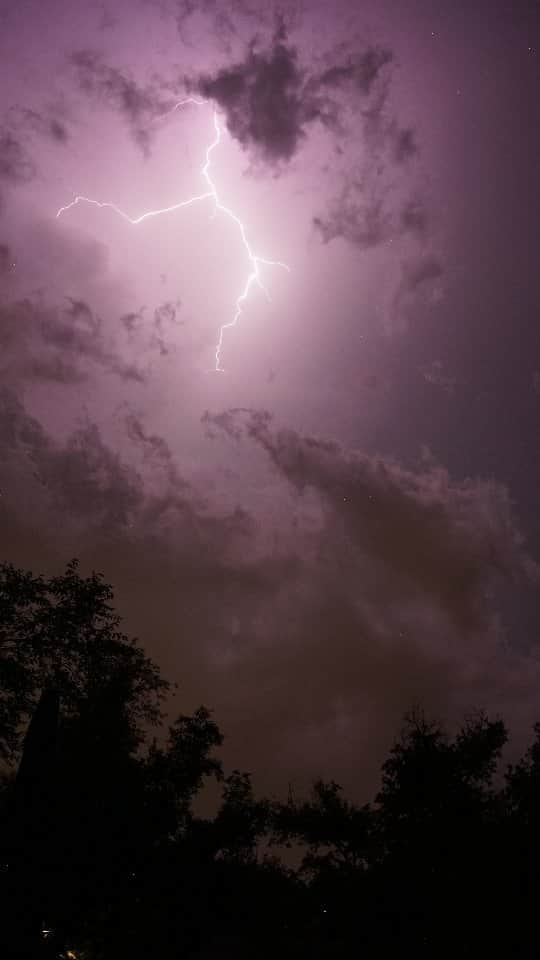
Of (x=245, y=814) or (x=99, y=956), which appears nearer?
(x=99, y=956)

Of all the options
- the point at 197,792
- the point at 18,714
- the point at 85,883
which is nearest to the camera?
the point at 18,714

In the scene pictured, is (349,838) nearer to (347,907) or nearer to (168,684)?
(347,907)

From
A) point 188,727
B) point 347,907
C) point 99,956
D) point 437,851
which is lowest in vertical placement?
point 99,956

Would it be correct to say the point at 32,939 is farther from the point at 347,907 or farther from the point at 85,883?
the point at 347,907

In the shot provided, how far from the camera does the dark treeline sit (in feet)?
53.4

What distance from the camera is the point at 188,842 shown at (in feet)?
79.4

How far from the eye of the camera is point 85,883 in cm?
1888

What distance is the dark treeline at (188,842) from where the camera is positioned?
16.3m

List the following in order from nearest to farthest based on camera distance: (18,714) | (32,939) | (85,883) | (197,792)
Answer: (32,939), (18,714), (85,883), (197,792)

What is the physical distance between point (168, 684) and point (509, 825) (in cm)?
1166

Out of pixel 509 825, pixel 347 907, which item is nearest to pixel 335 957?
pixel 347 907

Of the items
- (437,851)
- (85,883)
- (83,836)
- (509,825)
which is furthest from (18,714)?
(509,825)

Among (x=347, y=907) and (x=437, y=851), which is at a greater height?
(x=437, y=851)

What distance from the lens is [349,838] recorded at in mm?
21781
